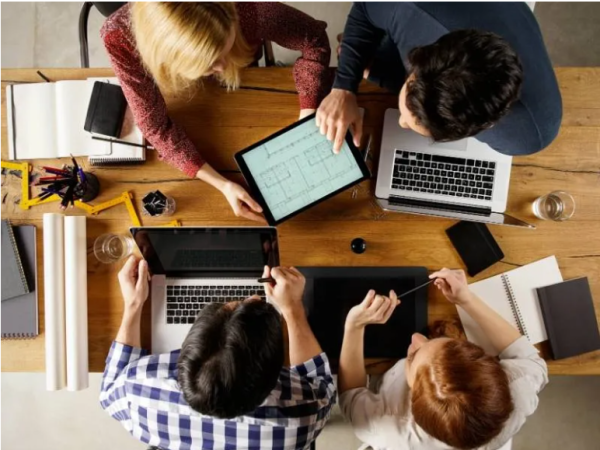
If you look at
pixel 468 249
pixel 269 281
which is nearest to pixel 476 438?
pixel 468 249

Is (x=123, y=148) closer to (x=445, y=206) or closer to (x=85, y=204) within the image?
(x=85, y=204)

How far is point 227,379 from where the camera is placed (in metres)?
0.97

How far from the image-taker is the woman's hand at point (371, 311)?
1.21 meters

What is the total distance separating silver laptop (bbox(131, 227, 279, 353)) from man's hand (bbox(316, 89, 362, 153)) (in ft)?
0.97

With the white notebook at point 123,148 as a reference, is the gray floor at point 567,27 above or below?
above

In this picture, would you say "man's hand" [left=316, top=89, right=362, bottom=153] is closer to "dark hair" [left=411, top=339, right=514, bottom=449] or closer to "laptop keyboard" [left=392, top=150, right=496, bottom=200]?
"laptop keyboard" [left=392, top=150, right=496, bottom=200]

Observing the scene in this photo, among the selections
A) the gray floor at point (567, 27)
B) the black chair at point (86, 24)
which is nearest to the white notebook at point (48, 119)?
the black chair at point (86, 24)

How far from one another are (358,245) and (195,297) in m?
0.50

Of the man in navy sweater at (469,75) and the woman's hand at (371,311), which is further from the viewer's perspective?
the woman's hand at (371,311)

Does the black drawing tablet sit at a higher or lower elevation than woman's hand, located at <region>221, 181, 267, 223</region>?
lower

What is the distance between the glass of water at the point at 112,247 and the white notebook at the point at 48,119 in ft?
0.85

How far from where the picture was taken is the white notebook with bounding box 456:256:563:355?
4.22 feet

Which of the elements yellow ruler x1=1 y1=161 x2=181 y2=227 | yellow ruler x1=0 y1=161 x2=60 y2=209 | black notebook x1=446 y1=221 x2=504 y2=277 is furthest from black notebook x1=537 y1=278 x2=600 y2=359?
yellow ruler x1=0 y1=161 x2=60 y2=209

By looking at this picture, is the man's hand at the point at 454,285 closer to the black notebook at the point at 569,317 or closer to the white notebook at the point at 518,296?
the white notebook at the point at 518,296
